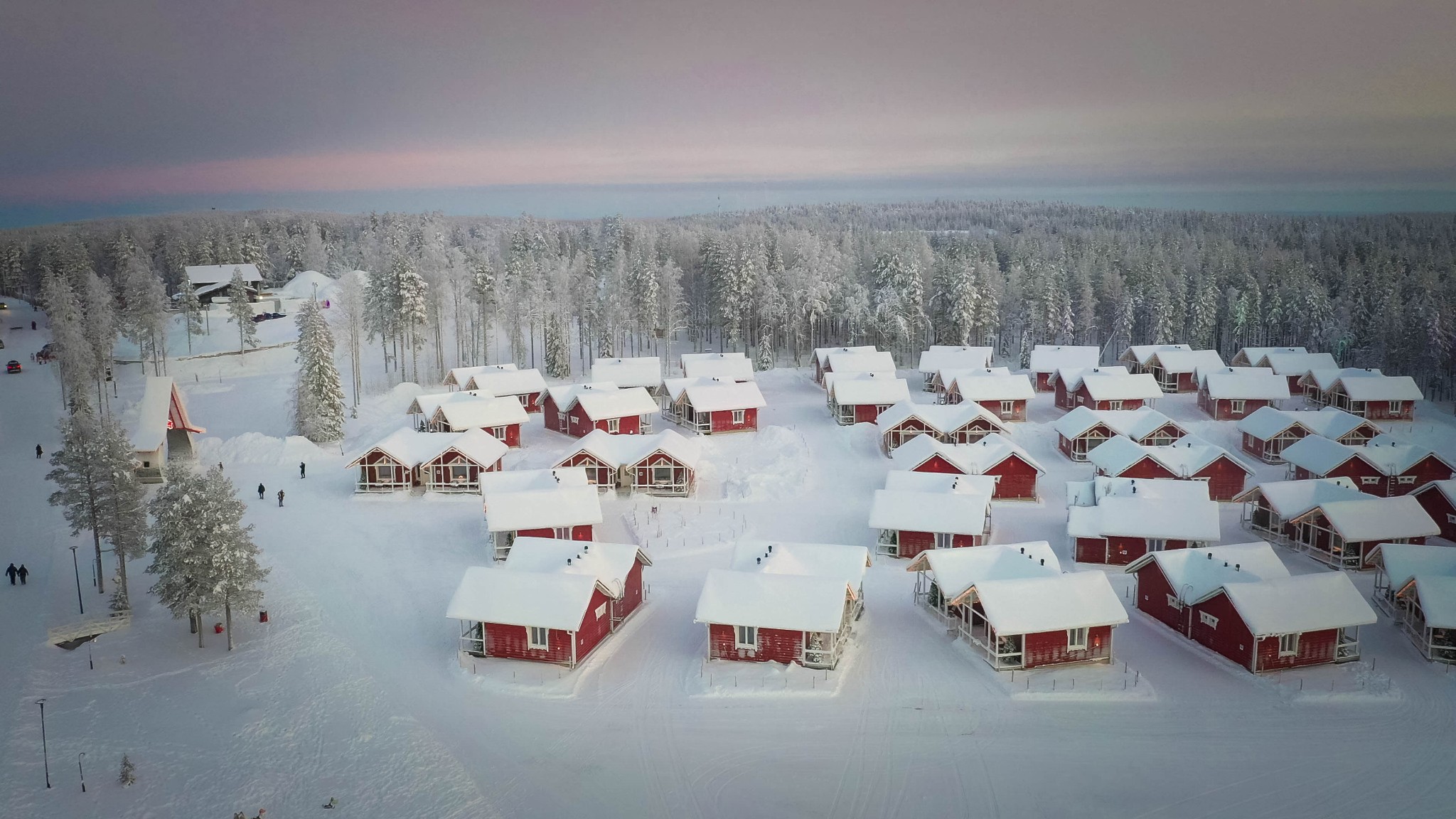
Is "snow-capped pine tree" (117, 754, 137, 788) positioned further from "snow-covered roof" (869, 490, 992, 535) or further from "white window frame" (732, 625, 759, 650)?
"snow-covered roof" (869, 490, 992, 535)

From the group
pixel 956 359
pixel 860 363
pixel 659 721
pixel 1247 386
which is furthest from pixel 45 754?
pixel 1247 386

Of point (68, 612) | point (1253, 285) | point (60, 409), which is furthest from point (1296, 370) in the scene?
point (60, 409)

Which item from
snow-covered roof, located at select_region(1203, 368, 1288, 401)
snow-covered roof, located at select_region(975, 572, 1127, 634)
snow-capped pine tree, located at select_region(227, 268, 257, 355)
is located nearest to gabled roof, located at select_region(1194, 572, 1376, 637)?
snow-covered roof, located at select_region(975, 572, 1127, 634)

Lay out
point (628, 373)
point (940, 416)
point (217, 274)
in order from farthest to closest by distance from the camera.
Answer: point (217, 274)
point (628, 373)
point (940, 416)

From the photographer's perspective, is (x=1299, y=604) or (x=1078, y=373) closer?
(x=1299, y=604)

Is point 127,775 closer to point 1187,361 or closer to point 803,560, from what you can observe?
point 803,560

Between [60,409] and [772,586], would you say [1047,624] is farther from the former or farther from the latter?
[60,409]

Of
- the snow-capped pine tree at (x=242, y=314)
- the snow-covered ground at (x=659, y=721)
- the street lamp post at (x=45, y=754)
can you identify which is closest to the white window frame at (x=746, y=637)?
the snow-covered ground at (x=659, y=721)

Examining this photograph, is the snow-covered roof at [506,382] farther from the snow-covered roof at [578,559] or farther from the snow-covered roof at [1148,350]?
the snow-covered roof at [1148,350]
